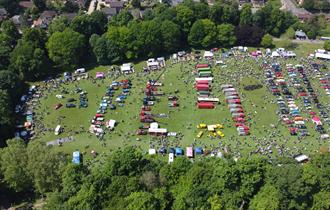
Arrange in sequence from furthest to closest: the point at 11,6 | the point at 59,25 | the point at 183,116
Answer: the point at 11,6, the point at 59,25, the point at 183,116

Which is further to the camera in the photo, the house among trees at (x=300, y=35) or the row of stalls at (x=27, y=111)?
the house among trees at (x=300, y=35)

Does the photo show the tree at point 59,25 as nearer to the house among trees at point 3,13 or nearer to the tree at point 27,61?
the tree at point 27,61

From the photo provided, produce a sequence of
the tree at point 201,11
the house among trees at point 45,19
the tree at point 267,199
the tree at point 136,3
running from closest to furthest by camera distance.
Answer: the tree at point 267,199 < the tree at point 201,11 < the house among trees at point 45,19 < the tree at point 136,3

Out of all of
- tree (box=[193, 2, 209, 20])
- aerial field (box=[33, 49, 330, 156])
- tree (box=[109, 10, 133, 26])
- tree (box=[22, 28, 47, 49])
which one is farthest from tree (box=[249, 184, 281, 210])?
tree (box=[22, 28, 47, 49])

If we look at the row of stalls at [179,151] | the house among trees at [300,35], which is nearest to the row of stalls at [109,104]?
the row of stalls at [179,151]

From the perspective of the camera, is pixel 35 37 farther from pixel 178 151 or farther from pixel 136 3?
pixel 178 151

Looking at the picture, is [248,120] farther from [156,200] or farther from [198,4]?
[198,4]

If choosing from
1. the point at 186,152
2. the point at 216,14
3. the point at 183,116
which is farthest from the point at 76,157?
the point at 216,14

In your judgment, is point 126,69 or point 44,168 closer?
point 44,168
